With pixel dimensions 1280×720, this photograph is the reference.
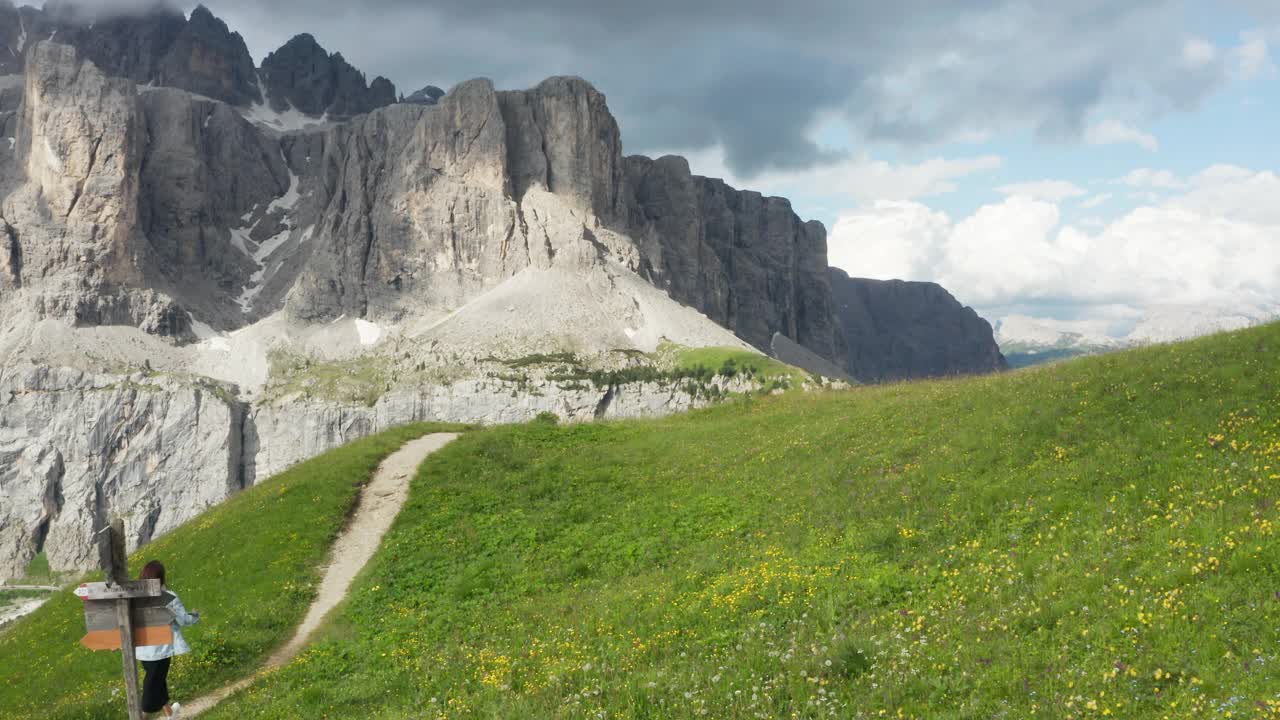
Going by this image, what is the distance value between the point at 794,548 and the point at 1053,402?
9996 mm

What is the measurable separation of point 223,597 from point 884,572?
2010cm

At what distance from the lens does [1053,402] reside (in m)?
25.7

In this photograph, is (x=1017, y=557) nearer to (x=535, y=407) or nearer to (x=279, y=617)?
(x=279, y=617)

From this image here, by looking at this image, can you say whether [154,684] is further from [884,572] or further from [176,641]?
[884,572]

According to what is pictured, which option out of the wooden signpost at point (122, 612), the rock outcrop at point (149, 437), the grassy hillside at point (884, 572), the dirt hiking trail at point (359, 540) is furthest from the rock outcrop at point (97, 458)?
the wooden signpost at point (122, 612)

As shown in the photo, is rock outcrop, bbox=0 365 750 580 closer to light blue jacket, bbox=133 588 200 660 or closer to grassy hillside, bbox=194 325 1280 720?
grassy hillside, bbox=194 325 1280 720

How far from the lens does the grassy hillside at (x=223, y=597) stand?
21.9m

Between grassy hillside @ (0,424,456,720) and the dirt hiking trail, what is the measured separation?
0.45 m

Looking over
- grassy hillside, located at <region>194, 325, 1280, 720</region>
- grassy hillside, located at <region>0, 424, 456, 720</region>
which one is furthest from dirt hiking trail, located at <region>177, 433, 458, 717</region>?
grassy hillside, located at <region>194, 325, 1280, 720</region>

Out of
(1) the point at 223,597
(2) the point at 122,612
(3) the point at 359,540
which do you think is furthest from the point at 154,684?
(3) the point at 359,540

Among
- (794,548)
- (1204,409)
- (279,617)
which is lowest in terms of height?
(279,617)

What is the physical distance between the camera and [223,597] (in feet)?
87.7

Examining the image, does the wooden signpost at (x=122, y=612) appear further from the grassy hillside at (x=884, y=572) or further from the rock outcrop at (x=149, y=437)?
the rock outcrop at (x=149, y=437)

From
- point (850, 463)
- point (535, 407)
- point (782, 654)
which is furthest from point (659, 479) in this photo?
point (535, 407)
